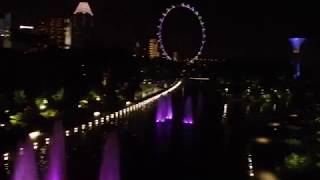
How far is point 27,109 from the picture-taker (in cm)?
1861

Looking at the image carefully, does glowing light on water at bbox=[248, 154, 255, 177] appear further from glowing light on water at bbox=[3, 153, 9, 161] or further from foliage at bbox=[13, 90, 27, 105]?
foliage at bbox=[13, 90, 27, 105]

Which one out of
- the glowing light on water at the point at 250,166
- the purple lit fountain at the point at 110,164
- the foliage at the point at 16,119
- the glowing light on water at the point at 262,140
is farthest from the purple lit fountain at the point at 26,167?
the glowing light on water at the point at 262,140

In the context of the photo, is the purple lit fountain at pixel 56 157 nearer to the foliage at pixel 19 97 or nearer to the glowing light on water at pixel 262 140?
the foliage at pixel 19 97

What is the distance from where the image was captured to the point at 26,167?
409 inches

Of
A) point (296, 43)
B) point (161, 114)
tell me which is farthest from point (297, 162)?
point (296, 43)

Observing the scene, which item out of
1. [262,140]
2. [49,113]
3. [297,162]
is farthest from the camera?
[49,113]

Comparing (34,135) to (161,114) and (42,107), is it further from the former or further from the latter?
(161,114)

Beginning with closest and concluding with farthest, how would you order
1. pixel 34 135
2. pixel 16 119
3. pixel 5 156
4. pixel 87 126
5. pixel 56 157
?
pixel 5 156
pixel 56 157
pixel 34 135
pixel 16 119
pixel 87 126

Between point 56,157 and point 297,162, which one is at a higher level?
point 297,162

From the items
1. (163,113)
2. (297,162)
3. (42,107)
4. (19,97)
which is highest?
(19,97)

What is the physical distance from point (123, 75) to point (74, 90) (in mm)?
11070

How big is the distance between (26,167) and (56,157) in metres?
1.94

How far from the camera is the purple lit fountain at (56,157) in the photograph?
1068 centimetres

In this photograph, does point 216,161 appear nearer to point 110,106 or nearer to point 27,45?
point 110,106
